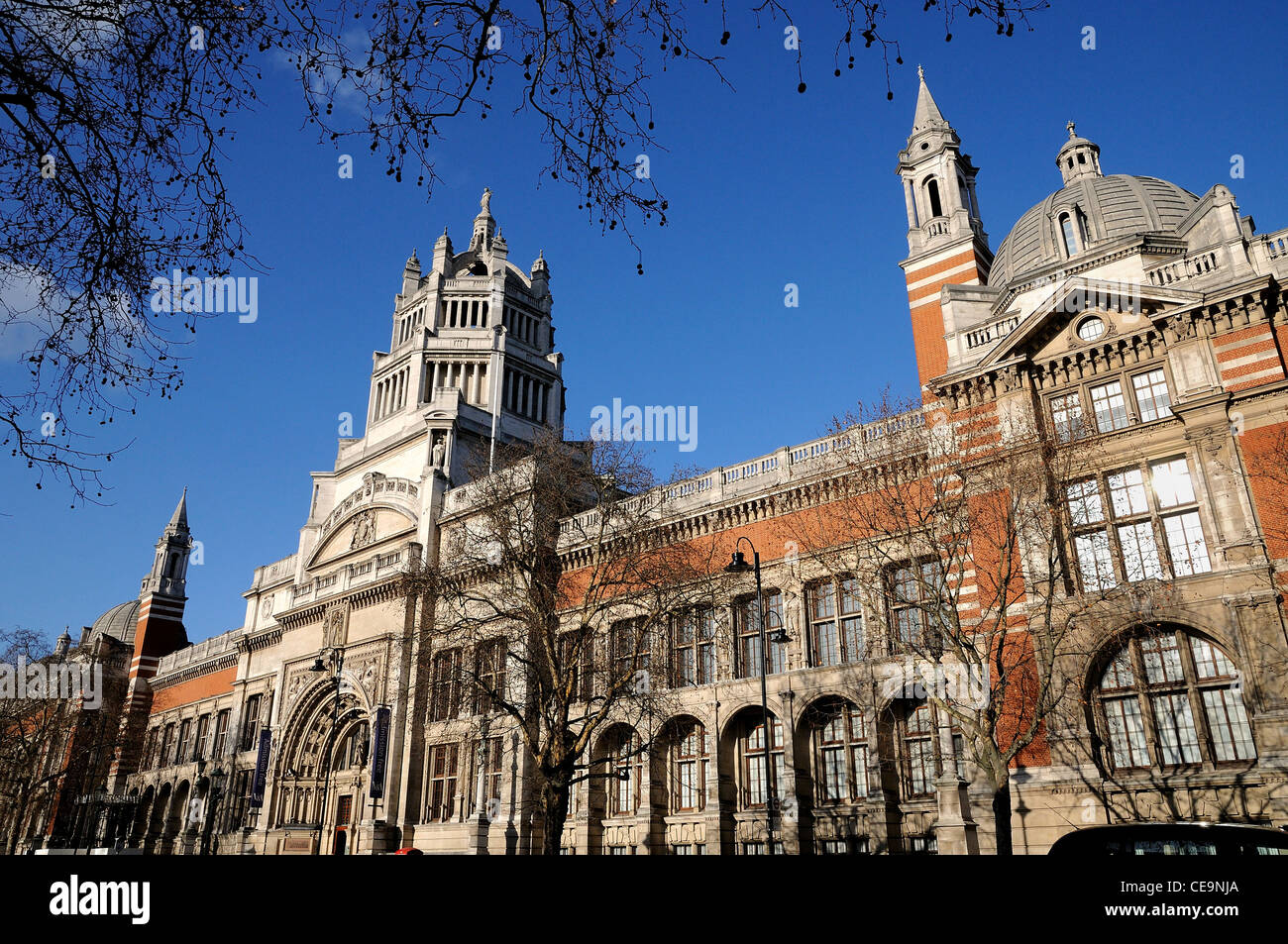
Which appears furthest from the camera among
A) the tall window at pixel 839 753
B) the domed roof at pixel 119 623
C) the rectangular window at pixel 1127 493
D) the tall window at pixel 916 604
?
the domed roof at pixel 119 623

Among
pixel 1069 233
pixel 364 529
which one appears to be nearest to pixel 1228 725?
pixel 1069 233

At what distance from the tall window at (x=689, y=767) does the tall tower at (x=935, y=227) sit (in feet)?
50.4

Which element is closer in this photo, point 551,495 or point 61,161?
point 61,161

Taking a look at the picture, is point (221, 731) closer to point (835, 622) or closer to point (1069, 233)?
point (835, 622)

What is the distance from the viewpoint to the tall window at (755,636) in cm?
3091

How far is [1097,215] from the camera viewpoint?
33.8 meters

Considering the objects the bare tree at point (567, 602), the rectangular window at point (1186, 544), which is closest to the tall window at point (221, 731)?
the bare tree at point (567, 602)

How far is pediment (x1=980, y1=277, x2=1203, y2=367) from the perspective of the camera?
2486cm

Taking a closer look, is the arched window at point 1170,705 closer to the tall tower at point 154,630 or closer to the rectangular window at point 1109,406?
the rectangular window at point 1109,406
